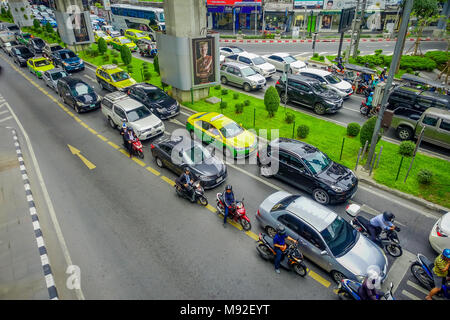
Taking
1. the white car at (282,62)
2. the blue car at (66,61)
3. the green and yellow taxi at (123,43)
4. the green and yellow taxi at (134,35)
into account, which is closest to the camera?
the white car at (282,62)

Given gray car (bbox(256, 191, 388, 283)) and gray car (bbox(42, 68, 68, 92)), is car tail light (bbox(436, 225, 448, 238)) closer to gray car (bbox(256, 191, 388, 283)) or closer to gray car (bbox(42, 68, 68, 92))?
gray car (bbox(256, 191, 388, 283))

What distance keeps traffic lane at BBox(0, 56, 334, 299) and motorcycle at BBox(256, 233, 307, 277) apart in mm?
355

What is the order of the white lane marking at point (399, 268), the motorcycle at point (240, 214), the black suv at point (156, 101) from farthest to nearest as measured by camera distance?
the black suv at point (156, 101) → the motorcycle at point (240, 214) → the white lane marking at point (399, 268)

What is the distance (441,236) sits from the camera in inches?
364

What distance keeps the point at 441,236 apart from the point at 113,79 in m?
22.4

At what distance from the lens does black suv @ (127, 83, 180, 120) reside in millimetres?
18672

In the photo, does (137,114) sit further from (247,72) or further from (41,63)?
(41,63)

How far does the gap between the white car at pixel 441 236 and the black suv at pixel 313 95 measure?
1104cm

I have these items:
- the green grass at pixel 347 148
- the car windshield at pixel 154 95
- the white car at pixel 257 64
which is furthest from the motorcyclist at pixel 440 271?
the white car at pixel 257 64

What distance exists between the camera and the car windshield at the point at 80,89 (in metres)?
20.5

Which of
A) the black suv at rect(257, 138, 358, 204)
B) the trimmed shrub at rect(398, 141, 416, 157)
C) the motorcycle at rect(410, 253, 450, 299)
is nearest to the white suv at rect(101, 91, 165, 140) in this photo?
the black suv at rect(257, 138, 358, 204)

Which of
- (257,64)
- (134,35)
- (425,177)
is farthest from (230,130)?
(134,35)

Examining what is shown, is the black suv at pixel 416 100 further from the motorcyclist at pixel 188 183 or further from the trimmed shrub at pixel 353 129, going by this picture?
the motorcyclist at pixel 188 183

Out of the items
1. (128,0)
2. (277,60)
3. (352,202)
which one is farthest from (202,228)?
(128,0)
